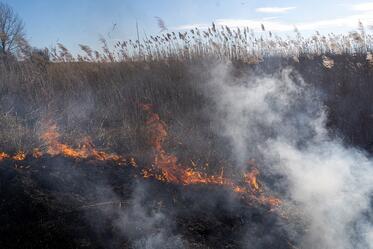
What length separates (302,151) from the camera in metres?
6.76

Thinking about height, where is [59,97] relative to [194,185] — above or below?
above

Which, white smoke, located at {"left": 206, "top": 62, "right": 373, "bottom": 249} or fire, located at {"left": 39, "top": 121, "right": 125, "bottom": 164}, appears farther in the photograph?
fire, located at {"left": 39, "top": 121, "right": 125, "bottom": 164}

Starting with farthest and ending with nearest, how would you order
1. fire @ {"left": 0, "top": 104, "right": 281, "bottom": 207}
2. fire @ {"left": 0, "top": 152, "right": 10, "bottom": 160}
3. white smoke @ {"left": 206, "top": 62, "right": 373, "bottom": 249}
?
1. fire @ {"left": 0, "top": 104, "right": 281, "bottom": 207}
2. fire @ {"left": 0, "top": 152, "right": 10, "bottom": 160}
3. white smoke @ {"left": 206, "top": 62, "right": 373, "bottom": 249}

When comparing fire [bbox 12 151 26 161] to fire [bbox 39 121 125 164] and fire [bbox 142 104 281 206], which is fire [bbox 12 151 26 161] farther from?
fire [bbox 142 104 281 206]

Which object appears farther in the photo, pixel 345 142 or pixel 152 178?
pixel 345 142

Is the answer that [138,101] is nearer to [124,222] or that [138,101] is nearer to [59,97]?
[59,97]

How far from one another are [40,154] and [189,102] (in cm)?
342

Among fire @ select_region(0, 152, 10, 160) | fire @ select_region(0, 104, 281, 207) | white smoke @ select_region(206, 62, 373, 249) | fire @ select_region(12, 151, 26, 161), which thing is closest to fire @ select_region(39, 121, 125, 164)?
fire @ select_region(0, 104, 281, 207)

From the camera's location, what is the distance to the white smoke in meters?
4.76

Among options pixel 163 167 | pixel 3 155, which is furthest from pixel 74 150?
pixel 163 167

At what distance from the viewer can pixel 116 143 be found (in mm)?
6117

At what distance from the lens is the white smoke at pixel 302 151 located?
15.6ft

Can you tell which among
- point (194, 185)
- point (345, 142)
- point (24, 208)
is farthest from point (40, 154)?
point (345, 142)

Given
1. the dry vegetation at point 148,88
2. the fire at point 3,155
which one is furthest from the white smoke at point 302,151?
the fire at point 3,155
